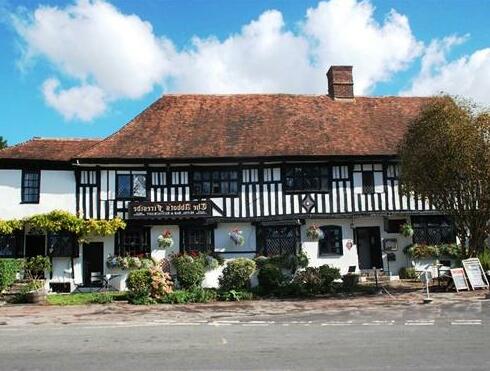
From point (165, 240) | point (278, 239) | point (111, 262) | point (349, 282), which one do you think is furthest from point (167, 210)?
Result: point (349, 282)

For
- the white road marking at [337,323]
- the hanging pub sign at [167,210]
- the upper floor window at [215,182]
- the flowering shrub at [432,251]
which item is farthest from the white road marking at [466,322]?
the upper floor window at [215,182]

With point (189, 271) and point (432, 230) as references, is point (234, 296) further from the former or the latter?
point (432, 230)

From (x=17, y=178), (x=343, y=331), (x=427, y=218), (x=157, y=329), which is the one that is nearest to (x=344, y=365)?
(x=343, y=331)

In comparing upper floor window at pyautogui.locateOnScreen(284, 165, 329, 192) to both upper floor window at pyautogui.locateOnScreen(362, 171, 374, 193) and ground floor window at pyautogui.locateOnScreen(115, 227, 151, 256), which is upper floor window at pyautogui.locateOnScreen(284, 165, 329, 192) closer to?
upper floor window at pyautogui.locateOnScreen(362, 171, 374, 193)

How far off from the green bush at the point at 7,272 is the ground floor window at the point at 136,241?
4377 millimetres

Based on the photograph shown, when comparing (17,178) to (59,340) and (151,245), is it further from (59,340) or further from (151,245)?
(59,340)

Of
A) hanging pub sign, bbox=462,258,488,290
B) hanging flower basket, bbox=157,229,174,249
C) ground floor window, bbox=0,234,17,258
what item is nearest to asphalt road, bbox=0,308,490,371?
hanging pub sign, bbox=462,258,488,290

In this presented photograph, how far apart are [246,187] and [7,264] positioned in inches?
383

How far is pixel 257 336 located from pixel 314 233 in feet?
39.9

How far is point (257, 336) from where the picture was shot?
1110 cm

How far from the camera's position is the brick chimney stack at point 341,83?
1091 inches

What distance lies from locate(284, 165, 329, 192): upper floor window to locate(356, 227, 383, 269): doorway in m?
2.71

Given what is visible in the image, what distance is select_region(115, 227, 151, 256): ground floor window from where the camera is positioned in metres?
23.2

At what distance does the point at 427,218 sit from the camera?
78.2 feet
